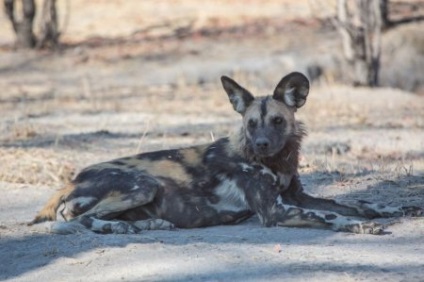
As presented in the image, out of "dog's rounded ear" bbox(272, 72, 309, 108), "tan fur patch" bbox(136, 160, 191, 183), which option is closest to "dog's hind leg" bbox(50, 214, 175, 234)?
"tan fur patch" bbox(136, 160, 191, 183)

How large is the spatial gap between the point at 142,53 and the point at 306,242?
1107 centimetres

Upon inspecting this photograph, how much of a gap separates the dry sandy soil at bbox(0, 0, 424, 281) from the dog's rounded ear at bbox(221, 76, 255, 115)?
2.26ft

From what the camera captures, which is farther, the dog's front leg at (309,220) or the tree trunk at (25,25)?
the tree trunk at (25,25)

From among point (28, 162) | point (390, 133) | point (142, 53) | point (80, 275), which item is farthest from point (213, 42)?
point (80, 275)

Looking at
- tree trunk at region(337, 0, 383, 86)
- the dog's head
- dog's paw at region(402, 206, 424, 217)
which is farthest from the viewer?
tree trunk at region(337, 0, 383, 86)

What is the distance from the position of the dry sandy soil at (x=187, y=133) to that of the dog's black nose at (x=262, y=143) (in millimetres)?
441

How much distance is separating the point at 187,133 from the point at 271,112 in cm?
376

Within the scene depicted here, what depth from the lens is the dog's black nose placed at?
5484 millimetres

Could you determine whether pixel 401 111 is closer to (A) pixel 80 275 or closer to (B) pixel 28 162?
(B) pixel 28 162

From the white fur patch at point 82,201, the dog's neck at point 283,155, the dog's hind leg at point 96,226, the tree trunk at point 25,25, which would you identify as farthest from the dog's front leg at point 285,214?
the tree trunk at point 25,25

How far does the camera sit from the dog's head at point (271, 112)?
555cm

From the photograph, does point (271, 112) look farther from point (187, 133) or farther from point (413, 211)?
point (187, 133)

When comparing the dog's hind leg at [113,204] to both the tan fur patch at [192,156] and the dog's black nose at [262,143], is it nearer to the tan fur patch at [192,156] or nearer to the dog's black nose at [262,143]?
the tan fur patch at [192,156]

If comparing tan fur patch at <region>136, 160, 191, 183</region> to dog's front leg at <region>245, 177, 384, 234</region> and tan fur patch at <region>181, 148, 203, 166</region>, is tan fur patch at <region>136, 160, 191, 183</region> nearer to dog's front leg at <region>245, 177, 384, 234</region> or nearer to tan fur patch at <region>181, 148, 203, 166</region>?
tan fur patch at <region>181, 148, 203, 166</region>
